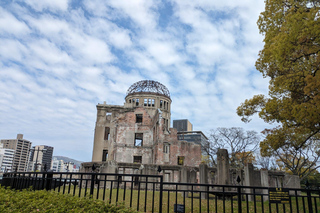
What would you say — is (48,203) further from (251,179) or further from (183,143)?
(183,143)

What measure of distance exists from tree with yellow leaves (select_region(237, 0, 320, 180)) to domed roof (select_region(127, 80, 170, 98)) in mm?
35508

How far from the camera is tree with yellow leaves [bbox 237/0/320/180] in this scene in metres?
8.84

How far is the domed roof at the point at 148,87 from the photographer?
158ft

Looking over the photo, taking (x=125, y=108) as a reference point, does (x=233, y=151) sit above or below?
below

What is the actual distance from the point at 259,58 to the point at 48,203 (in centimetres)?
1280

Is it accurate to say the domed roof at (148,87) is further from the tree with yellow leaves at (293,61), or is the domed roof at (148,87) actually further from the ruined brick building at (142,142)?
the tree with yellow leaves at (293,61)

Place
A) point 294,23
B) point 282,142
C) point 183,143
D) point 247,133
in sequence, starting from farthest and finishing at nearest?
1. point 247,133
2. point 183,143
3. point 282,142
4. point 294,23

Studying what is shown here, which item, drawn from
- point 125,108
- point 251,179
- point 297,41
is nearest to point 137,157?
point 125,108

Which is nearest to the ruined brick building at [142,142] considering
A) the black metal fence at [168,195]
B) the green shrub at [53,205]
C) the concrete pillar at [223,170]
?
the black metal fence at [168,195]

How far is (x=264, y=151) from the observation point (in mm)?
13211

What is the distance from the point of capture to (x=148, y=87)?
48.4 metres

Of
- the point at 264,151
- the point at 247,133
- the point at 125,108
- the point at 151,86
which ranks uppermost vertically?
the point at 151,86

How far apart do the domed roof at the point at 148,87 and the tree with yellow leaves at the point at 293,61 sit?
35508 mm

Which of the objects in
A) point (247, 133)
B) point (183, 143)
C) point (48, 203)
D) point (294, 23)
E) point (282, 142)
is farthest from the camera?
point (247, 133)
